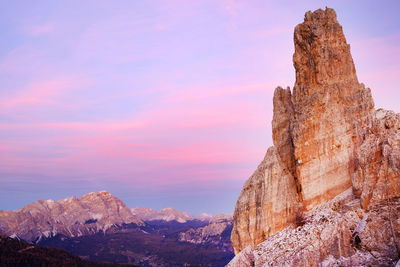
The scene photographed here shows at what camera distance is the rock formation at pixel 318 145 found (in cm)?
5262

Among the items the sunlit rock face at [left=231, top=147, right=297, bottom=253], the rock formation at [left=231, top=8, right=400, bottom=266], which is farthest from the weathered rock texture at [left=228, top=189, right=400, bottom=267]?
the sunlit rock face at [left=231, top=147, right=297, bottom=253]

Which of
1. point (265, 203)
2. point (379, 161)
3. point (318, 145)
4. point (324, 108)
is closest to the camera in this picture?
point (379, 161)

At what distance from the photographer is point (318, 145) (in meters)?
59.6

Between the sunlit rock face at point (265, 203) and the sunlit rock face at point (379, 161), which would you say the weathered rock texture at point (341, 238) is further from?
the sunlit rock face at point (265, 203)

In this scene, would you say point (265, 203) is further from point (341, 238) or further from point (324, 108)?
point (324, 108)

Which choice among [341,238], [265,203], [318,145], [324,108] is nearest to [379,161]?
[318,145]

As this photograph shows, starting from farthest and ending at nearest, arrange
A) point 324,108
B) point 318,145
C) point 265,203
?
point 265,203 → point 324,108 → point 318,145

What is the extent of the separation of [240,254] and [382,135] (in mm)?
28870

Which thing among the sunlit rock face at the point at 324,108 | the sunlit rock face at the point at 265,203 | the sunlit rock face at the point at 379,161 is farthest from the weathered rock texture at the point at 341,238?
the sunlit rock face at the point at 324,108

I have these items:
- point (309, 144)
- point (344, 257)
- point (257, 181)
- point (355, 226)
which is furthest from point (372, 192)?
point (257, 181)

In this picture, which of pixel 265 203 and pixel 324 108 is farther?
pixel 265 203

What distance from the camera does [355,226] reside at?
5069 cm

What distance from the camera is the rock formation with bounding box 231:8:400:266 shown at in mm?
52625

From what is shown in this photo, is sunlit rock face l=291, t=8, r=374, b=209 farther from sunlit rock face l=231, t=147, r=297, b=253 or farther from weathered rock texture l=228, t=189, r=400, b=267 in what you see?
weathered rock texture l=228, t=189, r=400, b=267
